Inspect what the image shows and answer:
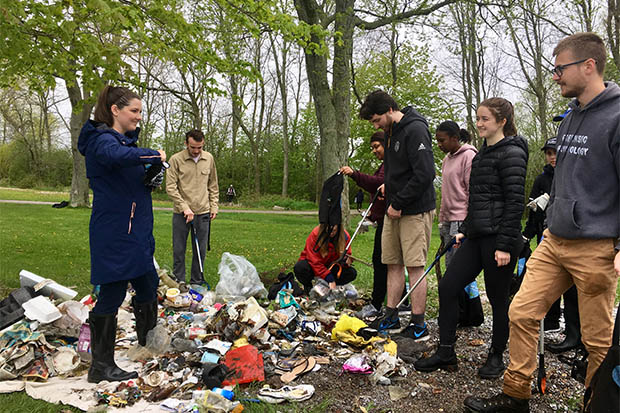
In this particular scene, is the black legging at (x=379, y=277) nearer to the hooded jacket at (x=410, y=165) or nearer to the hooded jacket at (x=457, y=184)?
the hooded jacket at (x=457, y=184)

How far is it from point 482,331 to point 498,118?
2279mm

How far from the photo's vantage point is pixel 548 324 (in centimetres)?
460

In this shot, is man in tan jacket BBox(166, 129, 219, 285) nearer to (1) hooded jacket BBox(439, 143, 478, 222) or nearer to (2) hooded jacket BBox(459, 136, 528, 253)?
(1) hooded jacket BBox(439, 143, 478, 222)

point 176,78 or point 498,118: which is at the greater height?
point 176,78

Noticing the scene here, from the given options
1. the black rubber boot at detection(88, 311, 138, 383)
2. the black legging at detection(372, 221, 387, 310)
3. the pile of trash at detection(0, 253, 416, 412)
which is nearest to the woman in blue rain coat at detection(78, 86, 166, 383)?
the black rubber boot at detection(88, 311, 138, 383)

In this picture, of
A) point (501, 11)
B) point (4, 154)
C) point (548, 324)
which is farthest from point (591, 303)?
point (4, 154)

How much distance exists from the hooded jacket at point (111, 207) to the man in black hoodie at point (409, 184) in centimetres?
216

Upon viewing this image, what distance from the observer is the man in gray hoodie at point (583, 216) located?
2375 millimetres

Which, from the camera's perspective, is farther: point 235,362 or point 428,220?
point 428,220

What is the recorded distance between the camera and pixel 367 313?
15.8 ft

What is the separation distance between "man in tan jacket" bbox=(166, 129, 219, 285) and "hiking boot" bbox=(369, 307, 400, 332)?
2.71 meters

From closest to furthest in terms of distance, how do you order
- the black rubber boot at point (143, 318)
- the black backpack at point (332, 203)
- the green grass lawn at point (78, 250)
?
the black rubber boot at point (143, 318) < the black backpack at point (332, 203) < the green grass lawn at point (78, 250)

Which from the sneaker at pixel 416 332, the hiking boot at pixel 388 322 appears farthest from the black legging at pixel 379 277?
the sneaker at pixel 416 332

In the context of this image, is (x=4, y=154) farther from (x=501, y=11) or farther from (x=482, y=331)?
(x=482, y=331)
